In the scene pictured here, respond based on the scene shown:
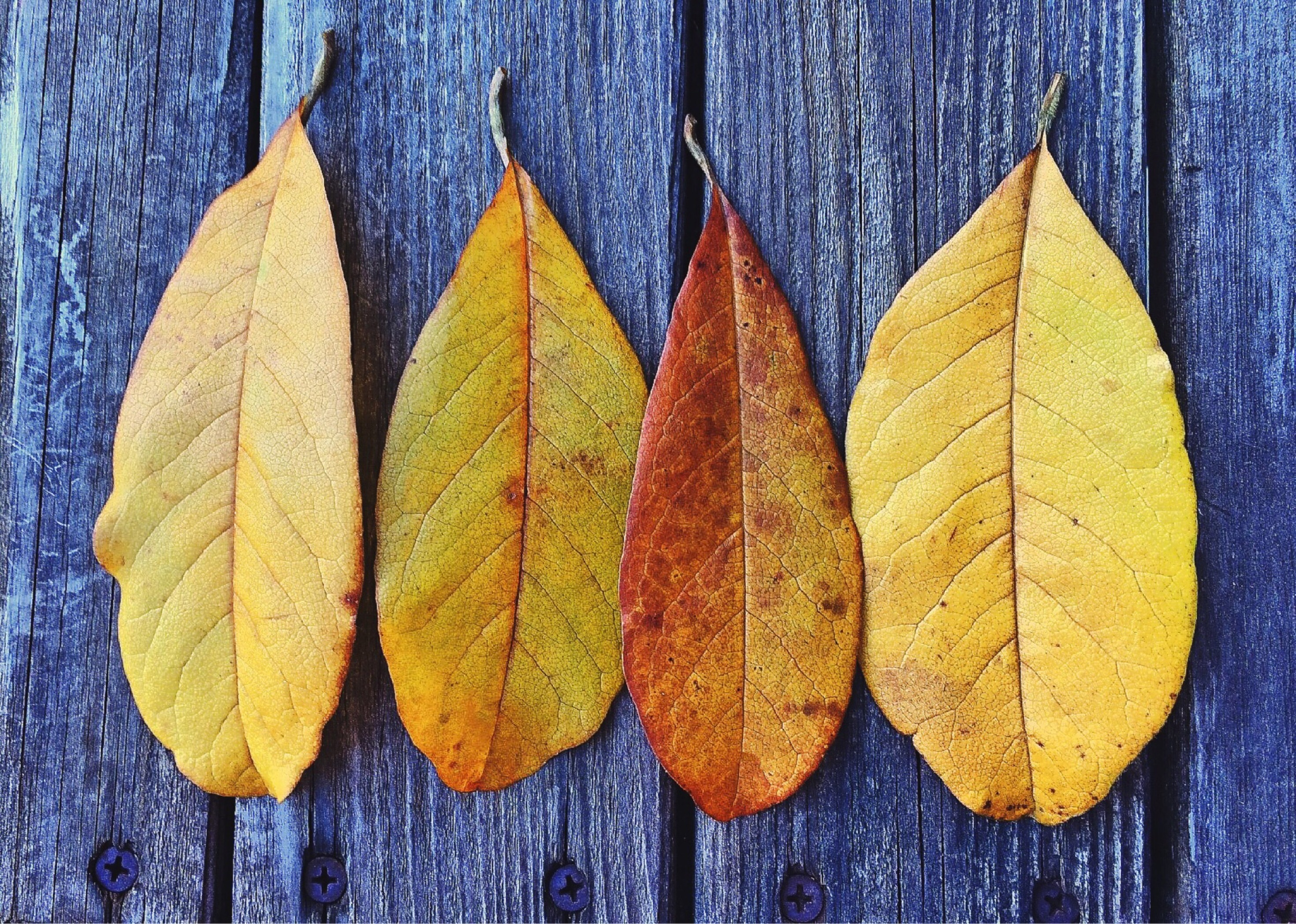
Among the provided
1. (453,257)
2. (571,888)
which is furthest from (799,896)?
(453,257)

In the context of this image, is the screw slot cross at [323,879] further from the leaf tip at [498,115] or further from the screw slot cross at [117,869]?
the leaf tip at [498,115]

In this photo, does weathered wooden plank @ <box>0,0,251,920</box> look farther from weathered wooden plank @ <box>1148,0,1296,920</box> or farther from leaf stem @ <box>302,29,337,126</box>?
weathered wooden plank @ <box>1148,0,1296,920</box>

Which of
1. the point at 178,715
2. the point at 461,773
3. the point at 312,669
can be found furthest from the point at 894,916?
the point at 178,715

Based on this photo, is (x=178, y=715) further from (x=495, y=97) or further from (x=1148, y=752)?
(x=1148, y=752)

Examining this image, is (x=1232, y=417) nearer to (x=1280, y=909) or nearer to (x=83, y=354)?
(x=1280, y=909)

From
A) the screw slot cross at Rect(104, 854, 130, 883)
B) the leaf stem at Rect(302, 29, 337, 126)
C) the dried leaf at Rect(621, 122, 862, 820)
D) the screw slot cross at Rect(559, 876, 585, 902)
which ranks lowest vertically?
the screw slot cross at Rect(559, 876, 585, 902)

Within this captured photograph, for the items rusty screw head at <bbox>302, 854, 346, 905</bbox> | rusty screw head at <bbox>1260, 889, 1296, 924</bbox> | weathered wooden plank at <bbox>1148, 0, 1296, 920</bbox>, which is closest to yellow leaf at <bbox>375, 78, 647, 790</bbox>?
rusty screw head at <bbox>302, 854, 346, 905</bbox>
